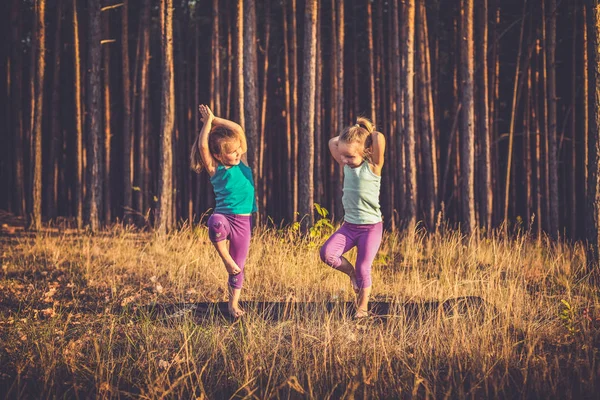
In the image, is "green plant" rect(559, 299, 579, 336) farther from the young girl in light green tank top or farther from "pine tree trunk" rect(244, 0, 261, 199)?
"pine tree trunk" rect(244, 0, 261, 199)

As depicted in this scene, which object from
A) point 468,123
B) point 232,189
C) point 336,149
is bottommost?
point 232,189

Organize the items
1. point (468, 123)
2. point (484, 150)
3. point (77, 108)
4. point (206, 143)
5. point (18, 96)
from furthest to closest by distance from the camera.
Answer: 1. point (18, 96)
2. point (77, 108)
3. point (484, 150)
4. point (468, 123)
5. point (206, 143)

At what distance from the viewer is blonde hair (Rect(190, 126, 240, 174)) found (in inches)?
194

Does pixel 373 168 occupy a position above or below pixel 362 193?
above

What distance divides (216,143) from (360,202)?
1443 millimetres

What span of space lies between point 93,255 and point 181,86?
12361 mm

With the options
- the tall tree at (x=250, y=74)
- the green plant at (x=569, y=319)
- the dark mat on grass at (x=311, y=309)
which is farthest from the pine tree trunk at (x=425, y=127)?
the green plant at (x=569, y=319)

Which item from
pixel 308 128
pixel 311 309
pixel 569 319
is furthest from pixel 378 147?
pixel 308 128

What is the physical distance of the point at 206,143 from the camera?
4906mm

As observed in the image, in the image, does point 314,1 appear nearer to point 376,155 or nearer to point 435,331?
point 376,155

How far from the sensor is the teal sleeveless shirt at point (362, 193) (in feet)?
16.5

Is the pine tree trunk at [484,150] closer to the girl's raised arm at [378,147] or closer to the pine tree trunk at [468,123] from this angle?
the pine tree trunk at [468,123]

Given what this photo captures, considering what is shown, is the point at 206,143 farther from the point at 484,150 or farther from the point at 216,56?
the point at 216,56

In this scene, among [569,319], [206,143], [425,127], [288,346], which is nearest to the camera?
[288,346]
